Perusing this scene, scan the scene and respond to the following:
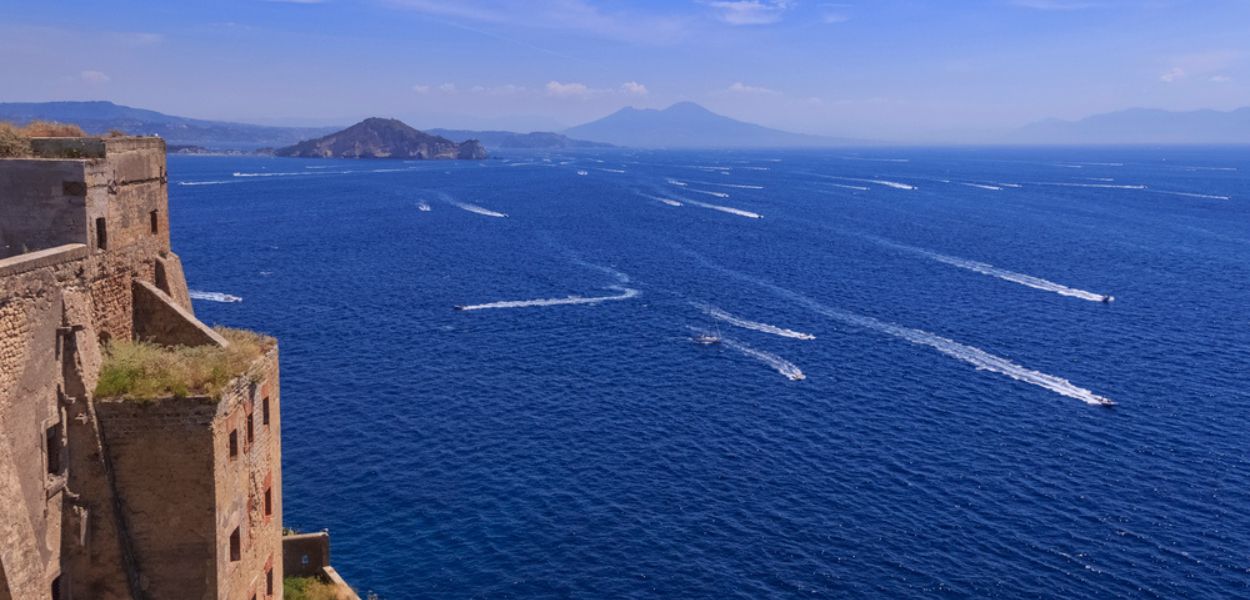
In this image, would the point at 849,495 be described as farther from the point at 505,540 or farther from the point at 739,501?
the point at 505,540

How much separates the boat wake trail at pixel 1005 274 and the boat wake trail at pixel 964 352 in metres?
31.9

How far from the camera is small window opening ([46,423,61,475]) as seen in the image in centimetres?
2266

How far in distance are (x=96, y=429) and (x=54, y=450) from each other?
3.42 feet

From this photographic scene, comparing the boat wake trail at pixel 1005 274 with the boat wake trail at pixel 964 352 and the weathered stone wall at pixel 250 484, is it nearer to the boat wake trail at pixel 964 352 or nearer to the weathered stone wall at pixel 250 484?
the boat wake trail at pixel 964 352

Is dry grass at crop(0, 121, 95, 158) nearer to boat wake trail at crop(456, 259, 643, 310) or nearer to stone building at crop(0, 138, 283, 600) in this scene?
stone building at crop(0, 138, 283, 600)

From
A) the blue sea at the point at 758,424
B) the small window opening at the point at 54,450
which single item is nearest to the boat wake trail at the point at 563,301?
the blue sea at the point at 758,424

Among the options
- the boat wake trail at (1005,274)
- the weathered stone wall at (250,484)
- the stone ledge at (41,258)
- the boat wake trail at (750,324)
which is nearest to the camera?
the stone ledge at (41,258)

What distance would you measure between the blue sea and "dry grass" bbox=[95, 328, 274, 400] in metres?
23.4

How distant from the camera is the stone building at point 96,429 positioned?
2148cm

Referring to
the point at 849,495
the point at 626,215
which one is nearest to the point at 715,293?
the point at 849,495

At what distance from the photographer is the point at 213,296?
334 ft

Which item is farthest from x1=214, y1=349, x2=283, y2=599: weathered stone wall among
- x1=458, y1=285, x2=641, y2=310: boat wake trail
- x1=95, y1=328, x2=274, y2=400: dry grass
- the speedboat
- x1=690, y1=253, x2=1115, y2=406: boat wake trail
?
x1=458, y1=285, x2=641, y2=310: boat wake trail

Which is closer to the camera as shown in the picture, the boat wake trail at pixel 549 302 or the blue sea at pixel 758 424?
the blue sea at pixel 758 424

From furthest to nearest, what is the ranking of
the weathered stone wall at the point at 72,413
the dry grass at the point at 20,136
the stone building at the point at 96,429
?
the dry grass at the point at 20,136, the stone building at the point at 96,429, the weathered stone wall at the point at 72,413
